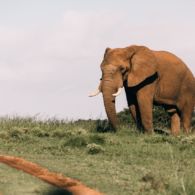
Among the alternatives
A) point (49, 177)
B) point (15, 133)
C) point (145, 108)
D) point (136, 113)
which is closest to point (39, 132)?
point (15, 133)

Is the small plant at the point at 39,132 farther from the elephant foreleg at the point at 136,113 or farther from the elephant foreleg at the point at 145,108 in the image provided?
the elephant foreleg at the point at 136,113

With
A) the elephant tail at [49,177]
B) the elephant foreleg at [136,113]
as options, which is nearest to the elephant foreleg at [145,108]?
the elephant foreleg at [136,113]

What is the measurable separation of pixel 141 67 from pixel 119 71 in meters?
0.99

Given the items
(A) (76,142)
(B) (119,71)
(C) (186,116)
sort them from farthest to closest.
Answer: (C) (186,116), (B) (119,71), (A) (76,142)

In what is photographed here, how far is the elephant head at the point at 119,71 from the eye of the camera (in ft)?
77.9

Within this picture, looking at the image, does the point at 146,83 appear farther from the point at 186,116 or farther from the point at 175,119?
the point at 186,116

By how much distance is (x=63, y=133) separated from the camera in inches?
860

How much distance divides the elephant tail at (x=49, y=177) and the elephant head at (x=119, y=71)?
8.80 metres

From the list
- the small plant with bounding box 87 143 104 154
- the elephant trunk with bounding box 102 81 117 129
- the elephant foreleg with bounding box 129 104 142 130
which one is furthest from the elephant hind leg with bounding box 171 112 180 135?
the small plant with bounding box 87 143 104 154

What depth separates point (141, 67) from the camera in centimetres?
2461

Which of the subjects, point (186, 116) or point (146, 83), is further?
point (186, 116)

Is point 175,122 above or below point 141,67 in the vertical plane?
below

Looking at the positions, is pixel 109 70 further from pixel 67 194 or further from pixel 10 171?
pixel 67 194

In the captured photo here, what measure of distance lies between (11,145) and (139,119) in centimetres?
739
